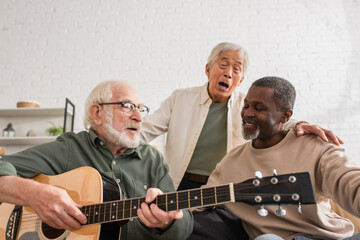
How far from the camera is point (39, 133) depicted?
4348 millimetres

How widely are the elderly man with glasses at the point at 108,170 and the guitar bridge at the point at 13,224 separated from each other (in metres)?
0.05

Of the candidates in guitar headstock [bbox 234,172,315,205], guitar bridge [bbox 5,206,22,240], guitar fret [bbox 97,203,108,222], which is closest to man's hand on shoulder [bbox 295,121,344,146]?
guitar headstock [bbox 234,172,315,205]

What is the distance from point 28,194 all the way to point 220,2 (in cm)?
395

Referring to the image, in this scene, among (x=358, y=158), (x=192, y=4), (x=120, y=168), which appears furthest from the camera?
(x=192, y=4)

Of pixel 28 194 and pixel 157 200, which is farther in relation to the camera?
pixel 28 194

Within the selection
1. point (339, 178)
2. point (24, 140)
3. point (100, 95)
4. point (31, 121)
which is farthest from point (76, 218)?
point (31, 121)

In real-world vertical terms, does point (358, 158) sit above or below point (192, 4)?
below

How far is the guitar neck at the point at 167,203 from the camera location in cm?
104

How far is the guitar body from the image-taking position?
1.31 m

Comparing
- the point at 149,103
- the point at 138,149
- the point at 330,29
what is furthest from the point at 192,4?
the point at 138,149

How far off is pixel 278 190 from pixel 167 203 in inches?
15.6

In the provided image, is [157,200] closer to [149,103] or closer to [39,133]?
[149,103]

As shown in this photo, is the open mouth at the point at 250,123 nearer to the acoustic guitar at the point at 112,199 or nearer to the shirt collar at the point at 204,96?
the acoustic guitar at the point at 112,199

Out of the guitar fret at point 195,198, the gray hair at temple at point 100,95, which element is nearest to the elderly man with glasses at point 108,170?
the gray hair at temple at point 100,95
